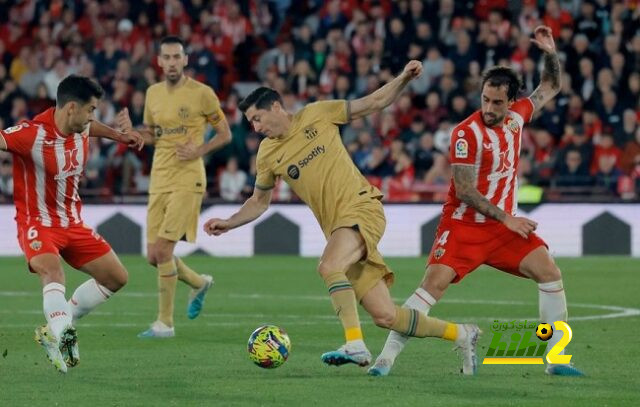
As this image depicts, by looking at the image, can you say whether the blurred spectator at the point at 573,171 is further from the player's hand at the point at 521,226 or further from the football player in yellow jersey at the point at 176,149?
the player's hand at the point at 521,226

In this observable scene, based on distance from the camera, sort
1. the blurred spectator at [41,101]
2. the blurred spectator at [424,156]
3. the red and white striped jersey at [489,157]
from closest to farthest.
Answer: the red and white striped jersey at [489,157] < the blurred spectator at [424,156] < the blurred spectator at [41,101]

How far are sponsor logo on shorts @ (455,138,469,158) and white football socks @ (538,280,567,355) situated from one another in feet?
3.23

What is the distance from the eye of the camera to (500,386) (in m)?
9.09

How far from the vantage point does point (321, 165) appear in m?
9.84

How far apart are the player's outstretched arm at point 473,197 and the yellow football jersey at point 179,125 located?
4.05 m

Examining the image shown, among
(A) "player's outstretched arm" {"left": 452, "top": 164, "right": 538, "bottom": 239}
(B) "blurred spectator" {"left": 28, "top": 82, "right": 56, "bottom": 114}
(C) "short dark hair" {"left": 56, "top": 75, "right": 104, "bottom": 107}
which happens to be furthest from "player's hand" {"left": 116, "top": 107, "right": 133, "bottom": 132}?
(B) "blurred spectator" {"left": 28, "top": 82, "right": 56, "bottom": 114}

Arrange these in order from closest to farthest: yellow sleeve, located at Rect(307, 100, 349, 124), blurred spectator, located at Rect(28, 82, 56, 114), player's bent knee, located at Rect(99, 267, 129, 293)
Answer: yellow sleeve, located at Rect(307, 100, 349, 124) < player's bent knee, located at Rect(99, 267, 129, 293) < blurred spectator, located at Rect(28, 82, 56, 114)

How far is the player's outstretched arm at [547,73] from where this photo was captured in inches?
403

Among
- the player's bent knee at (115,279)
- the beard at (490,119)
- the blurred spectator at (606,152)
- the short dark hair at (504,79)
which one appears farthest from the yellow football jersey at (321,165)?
the blurred spectator at (606,152)

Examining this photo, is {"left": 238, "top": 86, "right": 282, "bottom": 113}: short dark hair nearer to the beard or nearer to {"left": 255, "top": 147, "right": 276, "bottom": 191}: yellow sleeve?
{"left": 255, "top": 147, "right": 276, "bottom": 191}: yellow sleeve

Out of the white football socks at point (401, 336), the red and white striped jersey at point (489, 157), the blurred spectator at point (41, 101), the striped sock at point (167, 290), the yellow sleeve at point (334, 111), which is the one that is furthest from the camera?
the blurred spectator at point (41, 101)

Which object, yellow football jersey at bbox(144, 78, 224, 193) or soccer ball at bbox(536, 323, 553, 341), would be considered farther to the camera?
yellow football jersey at bbox(144, 78, 224, 193)

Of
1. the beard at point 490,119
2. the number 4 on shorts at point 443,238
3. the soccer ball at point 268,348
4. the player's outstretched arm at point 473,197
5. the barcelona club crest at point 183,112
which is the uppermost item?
the beard at point 490,119

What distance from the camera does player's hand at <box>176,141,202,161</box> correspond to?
13156mm
